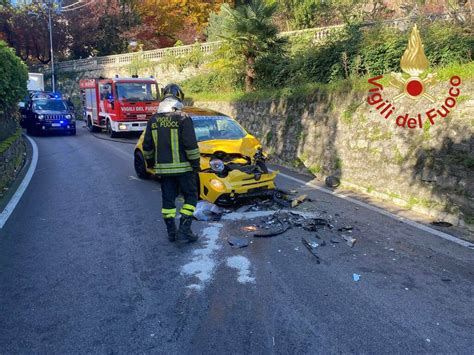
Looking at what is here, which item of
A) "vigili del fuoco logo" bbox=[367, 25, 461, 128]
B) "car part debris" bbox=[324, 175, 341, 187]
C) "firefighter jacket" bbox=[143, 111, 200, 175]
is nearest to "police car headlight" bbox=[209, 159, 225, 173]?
"firefighter jacket" bbox=[143, 111, 200, 175]

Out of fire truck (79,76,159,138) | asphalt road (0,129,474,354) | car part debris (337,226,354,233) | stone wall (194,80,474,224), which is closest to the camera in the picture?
asphalt road (0,129,474,354)

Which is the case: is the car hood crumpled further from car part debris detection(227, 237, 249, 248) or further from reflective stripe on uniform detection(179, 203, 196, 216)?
car part debris detection(227, 237, 249, 248)

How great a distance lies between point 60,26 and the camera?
45500 millimetres

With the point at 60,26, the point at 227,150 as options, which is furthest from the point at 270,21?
the point at 60,26

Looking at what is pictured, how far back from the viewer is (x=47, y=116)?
805 inches

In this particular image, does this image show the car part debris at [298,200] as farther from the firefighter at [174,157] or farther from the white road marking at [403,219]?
the firefighter at [174,157]

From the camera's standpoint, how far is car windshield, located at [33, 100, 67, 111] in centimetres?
2097

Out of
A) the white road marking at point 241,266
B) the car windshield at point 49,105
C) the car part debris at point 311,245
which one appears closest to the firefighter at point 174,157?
the white road marking at point 241,266

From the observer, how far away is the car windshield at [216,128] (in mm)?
8461

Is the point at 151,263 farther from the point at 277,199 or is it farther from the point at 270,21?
the point at 270,21

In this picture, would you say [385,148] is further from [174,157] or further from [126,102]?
[126,102]

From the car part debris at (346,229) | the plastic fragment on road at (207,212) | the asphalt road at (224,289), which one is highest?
the plastic fragment on road at (207,212)

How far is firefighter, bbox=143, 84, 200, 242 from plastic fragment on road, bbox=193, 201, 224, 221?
3.41 ft

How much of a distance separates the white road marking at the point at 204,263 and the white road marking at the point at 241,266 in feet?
0.69
